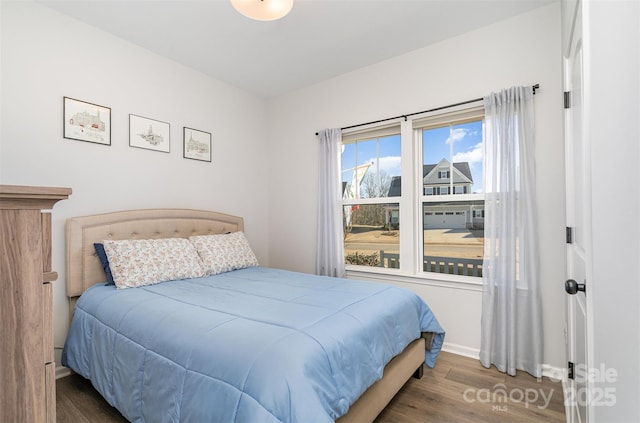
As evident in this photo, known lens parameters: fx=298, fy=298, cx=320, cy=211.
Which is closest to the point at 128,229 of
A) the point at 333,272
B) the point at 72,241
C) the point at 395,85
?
the point at 72,241

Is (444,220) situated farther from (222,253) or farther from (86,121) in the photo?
(86,121)

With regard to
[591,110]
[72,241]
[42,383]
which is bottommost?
[42,383]

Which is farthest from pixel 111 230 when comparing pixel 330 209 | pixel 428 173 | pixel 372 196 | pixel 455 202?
pixel 455 202

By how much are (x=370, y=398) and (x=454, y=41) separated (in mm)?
2907

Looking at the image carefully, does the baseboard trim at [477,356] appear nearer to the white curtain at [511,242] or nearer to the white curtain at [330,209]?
the white curtain at [511,242]

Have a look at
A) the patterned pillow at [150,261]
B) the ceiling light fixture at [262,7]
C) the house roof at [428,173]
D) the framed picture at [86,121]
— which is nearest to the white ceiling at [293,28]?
the ceiling light fixture at [262,7]

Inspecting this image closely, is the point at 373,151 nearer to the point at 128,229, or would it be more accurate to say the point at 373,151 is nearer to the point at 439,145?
the point at 439,145

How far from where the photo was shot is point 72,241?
Answer: 7.61 feet

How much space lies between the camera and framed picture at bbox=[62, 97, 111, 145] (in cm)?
238

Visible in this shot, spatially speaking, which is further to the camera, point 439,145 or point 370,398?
point 439,145

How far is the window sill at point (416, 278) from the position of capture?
2636 mm

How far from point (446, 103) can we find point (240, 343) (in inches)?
102

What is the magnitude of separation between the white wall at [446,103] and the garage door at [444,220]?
58 centimetres

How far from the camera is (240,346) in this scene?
126cm
